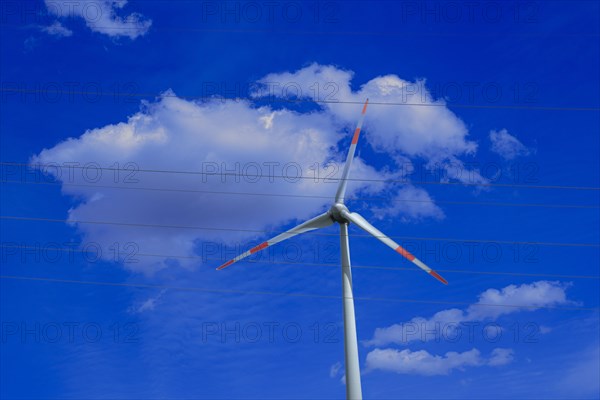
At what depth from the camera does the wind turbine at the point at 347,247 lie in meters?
55.9

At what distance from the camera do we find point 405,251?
5838 cm

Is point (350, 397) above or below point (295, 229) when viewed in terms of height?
below

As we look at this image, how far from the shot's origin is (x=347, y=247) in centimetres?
5984

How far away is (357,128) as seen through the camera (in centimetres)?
6278

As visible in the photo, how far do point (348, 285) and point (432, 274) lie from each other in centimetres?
637

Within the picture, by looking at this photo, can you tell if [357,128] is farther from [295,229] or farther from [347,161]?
[295,229]

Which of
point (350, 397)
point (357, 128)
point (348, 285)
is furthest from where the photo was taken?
point (357, 128)

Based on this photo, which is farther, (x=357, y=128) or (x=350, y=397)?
(x=357, y=128)

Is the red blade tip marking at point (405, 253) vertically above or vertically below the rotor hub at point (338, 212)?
below

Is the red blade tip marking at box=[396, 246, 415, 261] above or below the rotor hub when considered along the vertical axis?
below

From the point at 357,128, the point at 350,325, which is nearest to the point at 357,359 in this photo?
the point at 350,325

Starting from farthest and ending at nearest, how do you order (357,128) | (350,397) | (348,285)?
(357,128), (348,285), (350,397)

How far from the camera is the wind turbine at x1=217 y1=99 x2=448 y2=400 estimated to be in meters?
55.9

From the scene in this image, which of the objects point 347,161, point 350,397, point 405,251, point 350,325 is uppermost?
point 347,161
